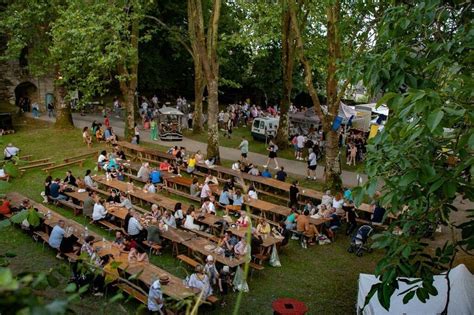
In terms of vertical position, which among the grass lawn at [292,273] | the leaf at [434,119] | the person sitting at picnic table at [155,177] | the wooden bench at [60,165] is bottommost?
the grass lawn at [292,273]

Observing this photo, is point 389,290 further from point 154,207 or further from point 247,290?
point 154,207

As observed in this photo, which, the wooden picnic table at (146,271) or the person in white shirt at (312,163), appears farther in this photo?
the person in white shirt at (312,163)

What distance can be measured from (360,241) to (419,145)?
943 centimetres

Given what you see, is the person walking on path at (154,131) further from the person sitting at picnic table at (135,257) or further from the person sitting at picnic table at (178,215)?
the person sitting at picnic table at (135,257)

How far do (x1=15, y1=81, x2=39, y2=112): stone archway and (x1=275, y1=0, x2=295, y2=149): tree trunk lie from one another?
22.2 metres

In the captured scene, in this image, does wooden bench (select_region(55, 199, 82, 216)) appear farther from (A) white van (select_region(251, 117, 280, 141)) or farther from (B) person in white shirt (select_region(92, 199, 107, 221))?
(A) white van (select_region(251, 117, 280, 141))

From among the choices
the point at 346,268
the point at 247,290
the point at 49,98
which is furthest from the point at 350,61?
the point at 49,98

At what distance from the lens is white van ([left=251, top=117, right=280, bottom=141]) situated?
29.8 m

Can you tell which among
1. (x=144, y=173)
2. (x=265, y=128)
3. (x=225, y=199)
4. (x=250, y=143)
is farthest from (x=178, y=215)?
(x=265, y=128)

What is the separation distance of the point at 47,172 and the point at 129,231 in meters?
10.1

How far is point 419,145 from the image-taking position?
542cm

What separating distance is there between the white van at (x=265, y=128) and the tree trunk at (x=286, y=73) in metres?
2.04

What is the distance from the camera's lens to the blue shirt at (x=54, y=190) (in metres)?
17.2

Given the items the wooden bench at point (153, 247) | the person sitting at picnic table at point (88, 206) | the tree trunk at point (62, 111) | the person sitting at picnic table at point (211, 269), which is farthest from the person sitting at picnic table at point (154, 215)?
the tree trunk at point (62, 111)
